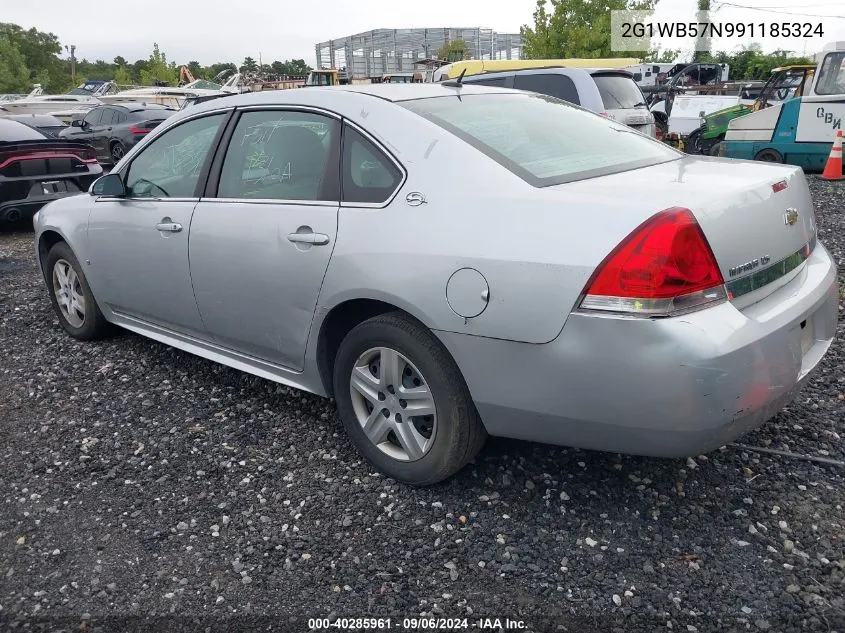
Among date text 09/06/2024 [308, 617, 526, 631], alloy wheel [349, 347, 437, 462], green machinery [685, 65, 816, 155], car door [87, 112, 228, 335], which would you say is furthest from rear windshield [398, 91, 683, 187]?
green machinery [685, 65, 816, 155]

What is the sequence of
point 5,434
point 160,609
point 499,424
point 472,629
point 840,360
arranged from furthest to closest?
1. point 840,360
2. point 5,434
3. point 499,424
4. point 160,609
5. point 472,629

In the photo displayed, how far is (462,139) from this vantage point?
284cm

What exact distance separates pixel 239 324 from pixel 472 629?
1.83 metres

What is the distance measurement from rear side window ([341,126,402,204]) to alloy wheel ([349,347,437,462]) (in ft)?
2.04

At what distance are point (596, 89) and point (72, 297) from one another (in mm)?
7586

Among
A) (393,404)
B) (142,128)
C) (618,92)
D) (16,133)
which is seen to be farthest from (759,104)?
(393,404)

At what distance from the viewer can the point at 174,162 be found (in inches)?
157

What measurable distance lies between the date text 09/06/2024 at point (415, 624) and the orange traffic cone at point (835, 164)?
11026 millimetres

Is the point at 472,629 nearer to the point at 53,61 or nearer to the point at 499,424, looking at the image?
the point at 499,424

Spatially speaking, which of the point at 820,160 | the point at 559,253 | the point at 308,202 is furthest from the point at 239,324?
the point at 820,160

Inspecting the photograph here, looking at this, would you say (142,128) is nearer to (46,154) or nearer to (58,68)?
(46,154)

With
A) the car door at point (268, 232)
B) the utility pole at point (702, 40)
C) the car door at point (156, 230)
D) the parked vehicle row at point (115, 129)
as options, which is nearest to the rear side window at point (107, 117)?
the parked vehicle row at point (115, 129)

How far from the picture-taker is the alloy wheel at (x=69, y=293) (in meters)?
4.82

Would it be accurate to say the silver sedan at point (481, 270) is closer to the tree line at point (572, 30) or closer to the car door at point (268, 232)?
the car door at point (268, 232)
